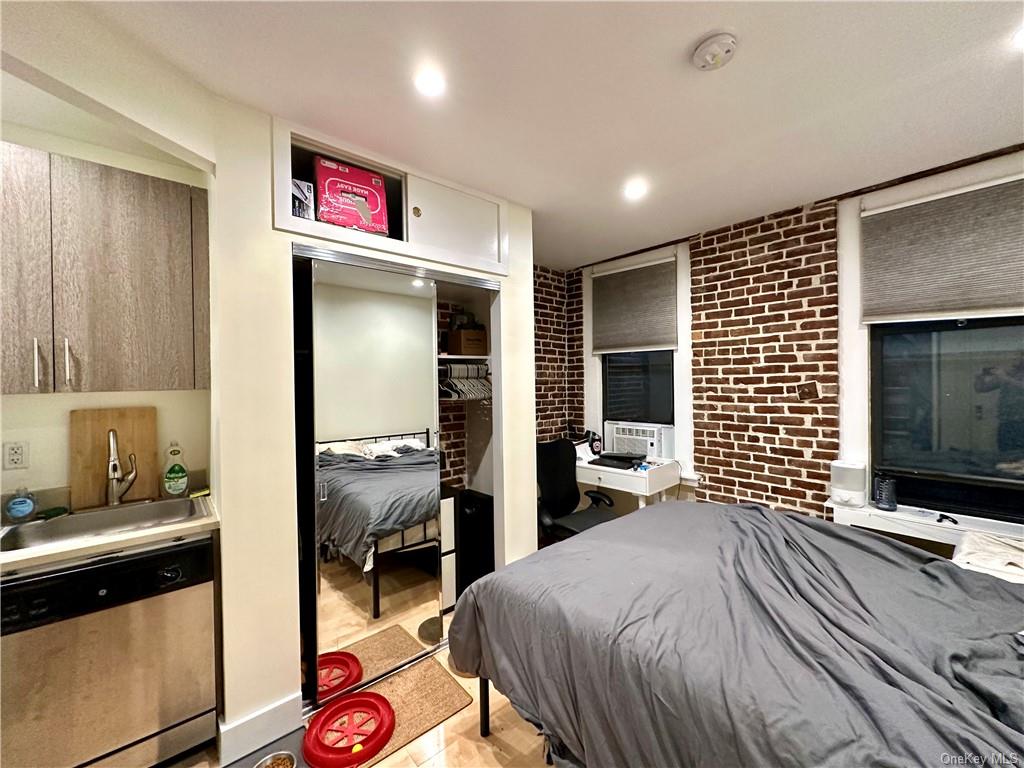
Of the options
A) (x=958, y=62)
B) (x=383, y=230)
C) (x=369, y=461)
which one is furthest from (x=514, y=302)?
(x=958, y=62)

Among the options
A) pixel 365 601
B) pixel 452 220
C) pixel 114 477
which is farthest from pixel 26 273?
pixel 365 601

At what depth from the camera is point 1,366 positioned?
1537 millimetres

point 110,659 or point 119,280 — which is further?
point 119,280

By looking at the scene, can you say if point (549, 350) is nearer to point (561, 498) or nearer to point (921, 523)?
point (561, 498)

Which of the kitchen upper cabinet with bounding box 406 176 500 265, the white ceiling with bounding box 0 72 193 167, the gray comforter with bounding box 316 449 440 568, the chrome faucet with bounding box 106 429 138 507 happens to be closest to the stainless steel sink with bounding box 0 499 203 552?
the chrome faucet with bounding box 106 429 138 507

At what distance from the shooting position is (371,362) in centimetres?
216

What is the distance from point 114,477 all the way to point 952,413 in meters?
4.46

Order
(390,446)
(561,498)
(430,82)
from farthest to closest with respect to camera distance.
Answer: (561,498)
(390,446)
(430,82)

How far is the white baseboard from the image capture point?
5.30 feet

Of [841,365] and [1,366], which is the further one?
[841,365]

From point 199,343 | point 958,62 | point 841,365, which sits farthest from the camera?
point 841,365

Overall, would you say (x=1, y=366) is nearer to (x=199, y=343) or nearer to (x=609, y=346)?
(x=199, y=343)

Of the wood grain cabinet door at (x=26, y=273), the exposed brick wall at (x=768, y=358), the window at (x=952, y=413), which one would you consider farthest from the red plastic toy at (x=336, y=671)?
the window at (x=952, y=413)

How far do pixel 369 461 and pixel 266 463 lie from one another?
1.79 feet
